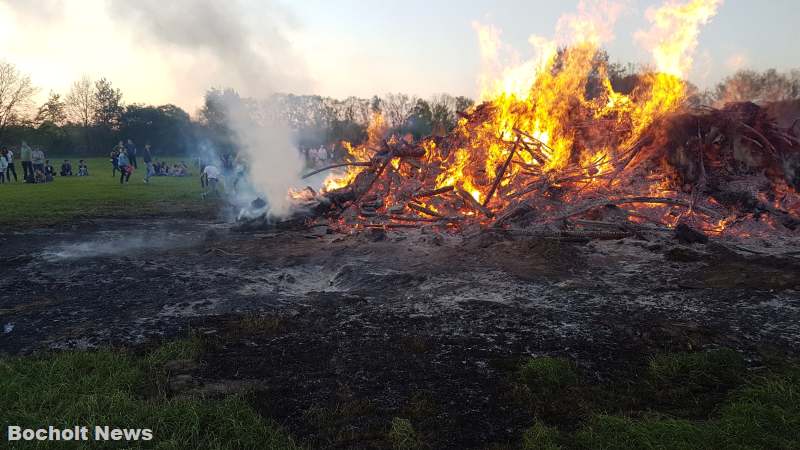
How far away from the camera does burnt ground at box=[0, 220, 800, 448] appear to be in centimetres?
343

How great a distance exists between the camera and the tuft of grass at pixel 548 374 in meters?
3.51

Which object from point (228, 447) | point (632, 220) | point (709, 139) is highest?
point (709, 139)

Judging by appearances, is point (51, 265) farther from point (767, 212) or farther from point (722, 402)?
point (767, 212)

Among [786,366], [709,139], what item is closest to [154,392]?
[786,366]

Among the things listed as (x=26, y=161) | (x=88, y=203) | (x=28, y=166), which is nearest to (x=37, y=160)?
(x=28, y=166)

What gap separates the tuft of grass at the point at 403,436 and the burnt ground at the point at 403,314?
0.08 m

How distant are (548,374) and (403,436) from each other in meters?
1.34

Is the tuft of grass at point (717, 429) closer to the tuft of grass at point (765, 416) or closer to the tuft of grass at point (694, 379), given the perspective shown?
the tuft of grass at point (765, 416)

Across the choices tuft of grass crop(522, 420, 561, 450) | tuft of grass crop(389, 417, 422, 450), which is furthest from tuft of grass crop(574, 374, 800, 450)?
tuft of grass crop(389, 417, 422, 450)

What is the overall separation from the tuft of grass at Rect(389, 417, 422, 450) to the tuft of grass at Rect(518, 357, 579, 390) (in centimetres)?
108

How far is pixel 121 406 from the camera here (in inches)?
125

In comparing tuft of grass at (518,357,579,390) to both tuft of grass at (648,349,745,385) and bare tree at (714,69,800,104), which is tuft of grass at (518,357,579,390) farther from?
bare tree at (714,69,800,104)

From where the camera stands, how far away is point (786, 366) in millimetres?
3625

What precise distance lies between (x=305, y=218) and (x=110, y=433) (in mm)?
8210
